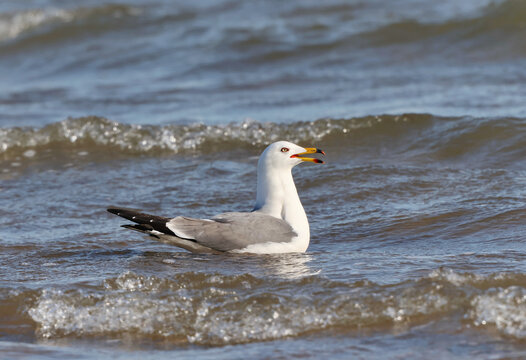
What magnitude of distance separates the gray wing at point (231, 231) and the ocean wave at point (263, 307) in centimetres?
53

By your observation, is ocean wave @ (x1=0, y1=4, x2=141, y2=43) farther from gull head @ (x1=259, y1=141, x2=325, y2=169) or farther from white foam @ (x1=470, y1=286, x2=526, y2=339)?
white foam @ (x1=470, y1=286, x2=526, y2=339)

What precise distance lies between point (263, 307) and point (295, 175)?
133 inches

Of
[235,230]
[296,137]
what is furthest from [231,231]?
[296,137]

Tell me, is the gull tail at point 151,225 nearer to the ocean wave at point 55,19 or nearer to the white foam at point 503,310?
the white foam at point 503,310

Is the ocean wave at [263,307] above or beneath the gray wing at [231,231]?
beneath

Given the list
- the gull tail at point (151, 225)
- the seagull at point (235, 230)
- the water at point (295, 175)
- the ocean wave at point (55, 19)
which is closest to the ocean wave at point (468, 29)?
the water at point (295, 175)

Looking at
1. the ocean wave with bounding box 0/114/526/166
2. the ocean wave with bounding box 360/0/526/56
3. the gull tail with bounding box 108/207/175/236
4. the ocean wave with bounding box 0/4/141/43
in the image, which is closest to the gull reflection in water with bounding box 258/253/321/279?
the gull tail with bounding box 108/207/175/236

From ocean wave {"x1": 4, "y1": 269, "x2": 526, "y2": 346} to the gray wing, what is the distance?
534 mm

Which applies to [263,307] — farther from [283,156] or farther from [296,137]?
[296,137]

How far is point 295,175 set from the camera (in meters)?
7.80

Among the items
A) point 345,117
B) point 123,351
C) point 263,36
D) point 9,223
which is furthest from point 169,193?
point 263,36

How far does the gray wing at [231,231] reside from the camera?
540cm

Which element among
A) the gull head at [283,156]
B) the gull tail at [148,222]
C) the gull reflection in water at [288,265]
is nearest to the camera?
the gull reflection in water at [288,265]

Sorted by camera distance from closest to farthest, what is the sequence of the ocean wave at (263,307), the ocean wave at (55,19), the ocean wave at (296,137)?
1. the ocean wave at (263,307)
2. the ocean wave at (296,137)
3. the ocean wave at (55,19)
